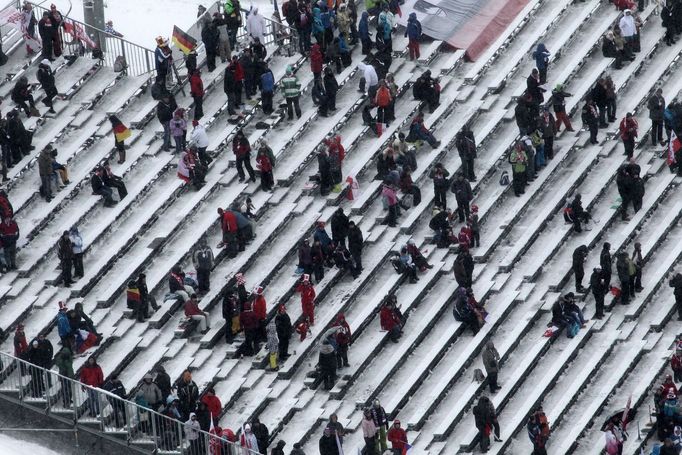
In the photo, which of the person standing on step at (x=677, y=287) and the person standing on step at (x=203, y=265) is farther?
the person standing on step at (x=677, y=287)

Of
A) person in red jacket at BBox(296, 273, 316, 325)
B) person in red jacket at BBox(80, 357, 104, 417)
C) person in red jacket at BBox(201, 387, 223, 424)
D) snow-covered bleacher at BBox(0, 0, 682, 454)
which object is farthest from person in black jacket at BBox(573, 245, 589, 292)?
person in red jacket at BBox(80, 357, 104, 417)

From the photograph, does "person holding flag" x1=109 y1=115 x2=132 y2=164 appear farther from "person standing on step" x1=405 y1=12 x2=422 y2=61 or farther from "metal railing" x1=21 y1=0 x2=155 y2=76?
"person standing on step" x1=405 y1=12 x2=422 y2=61

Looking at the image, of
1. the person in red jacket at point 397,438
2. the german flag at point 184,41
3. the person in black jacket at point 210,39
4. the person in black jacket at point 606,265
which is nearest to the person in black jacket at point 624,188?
the person in black jacket at point 606,265

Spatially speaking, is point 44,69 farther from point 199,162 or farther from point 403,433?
point 403,433

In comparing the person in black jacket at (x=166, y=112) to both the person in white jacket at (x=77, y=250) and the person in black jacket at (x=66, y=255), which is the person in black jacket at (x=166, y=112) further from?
the person in black jacket at (x=66, y=255)

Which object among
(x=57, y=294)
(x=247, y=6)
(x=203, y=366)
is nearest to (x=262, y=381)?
(x=203, y=366)

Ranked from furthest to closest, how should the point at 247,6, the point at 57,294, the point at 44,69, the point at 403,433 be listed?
the point at 247,6, the point at 44,69, the point at 57,294, the point at 403,433

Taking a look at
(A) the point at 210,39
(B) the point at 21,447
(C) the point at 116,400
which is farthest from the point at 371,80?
(B) the point at 21,447
